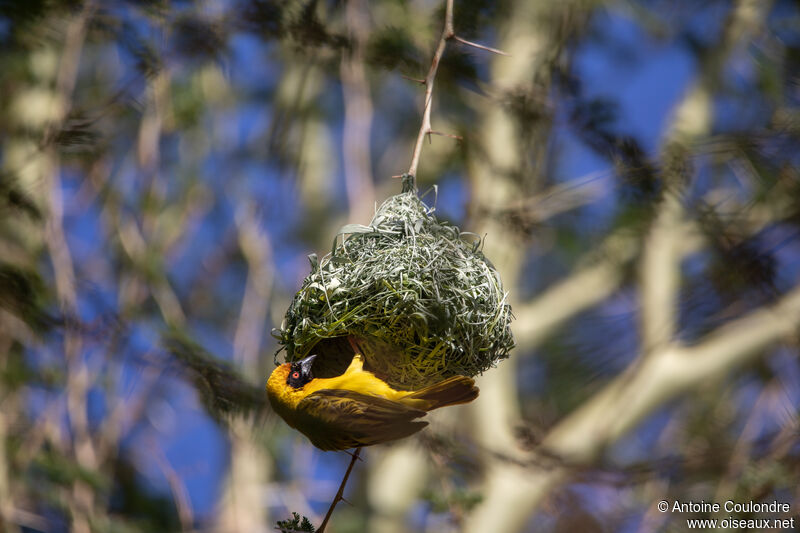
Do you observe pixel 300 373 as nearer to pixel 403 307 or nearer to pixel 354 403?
pixel 354 403

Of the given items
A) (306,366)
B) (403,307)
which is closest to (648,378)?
(403,307)

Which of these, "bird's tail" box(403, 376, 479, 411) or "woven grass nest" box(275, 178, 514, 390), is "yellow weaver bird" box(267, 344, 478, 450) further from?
"woven grass nest" box(275, 178, 514, 390)

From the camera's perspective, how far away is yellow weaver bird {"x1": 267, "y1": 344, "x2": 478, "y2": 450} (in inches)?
69.5

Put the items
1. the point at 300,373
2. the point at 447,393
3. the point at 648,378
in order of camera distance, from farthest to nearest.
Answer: the point at 648,378 → the point at 300,373 → the point at 447,393

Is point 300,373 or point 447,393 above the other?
point 300,373

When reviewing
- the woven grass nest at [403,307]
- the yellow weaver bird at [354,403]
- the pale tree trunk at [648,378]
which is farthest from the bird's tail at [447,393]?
the pale tree trunk at [648,378]

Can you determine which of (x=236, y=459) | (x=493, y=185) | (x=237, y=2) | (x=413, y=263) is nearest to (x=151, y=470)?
(x=236, y=459)

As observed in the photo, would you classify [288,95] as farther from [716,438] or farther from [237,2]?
[716,438]

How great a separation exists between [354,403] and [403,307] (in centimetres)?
30

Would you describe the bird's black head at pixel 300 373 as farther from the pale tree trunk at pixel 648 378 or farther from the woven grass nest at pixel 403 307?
the pale tree trunk at pixel 648 378

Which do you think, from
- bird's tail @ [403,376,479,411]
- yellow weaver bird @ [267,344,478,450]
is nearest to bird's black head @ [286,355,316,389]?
yellow weaver bird @ [267,344,478,450]

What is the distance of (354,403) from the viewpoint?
71.3 inches

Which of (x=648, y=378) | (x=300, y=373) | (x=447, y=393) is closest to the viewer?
(x=447, y=393)

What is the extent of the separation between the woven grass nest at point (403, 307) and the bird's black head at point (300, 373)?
3.5 inches
